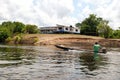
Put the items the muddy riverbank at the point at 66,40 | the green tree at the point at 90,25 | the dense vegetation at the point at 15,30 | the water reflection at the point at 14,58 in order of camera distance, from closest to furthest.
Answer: the water reflection at the point at 14,58
the muddy riverbank at the point at 66,40
the dense vegetation at the point at 15,30
the green tree at the point at 90,25

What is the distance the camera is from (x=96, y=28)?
14988 centimetres

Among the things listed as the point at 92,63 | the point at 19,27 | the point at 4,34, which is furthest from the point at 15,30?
the point at 92,63

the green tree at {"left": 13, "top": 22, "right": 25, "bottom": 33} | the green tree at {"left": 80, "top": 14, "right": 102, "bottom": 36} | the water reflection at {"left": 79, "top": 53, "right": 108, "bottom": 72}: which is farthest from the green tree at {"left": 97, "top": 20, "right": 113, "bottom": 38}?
the water reflection at {"left": 79, "top": 53, "right": 108, "bottom": 72}

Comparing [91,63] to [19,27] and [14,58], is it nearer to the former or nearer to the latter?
[14,58]

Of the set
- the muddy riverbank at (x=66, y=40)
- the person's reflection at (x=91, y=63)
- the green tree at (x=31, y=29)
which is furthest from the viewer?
the green tree at (x=31, y=29)

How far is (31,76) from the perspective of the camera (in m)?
23.1

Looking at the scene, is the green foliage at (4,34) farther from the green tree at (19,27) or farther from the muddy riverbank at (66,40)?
the green tree at (19,27)

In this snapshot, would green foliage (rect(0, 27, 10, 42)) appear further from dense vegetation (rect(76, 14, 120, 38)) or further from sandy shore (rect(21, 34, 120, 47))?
dense vegetation (rect(76, 14, 120, 38))

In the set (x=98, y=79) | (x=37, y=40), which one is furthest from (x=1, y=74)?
(x=37, y=40)

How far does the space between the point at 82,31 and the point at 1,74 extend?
447ft

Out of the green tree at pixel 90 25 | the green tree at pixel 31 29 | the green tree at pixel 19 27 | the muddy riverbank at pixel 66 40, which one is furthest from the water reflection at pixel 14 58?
the green tree at pixel 31 29

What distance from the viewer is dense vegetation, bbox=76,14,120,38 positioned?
136m

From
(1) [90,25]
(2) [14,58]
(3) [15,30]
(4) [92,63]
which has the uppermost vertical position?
(1) [90,25]

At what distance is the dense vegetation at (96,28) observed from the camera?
13650 cm
